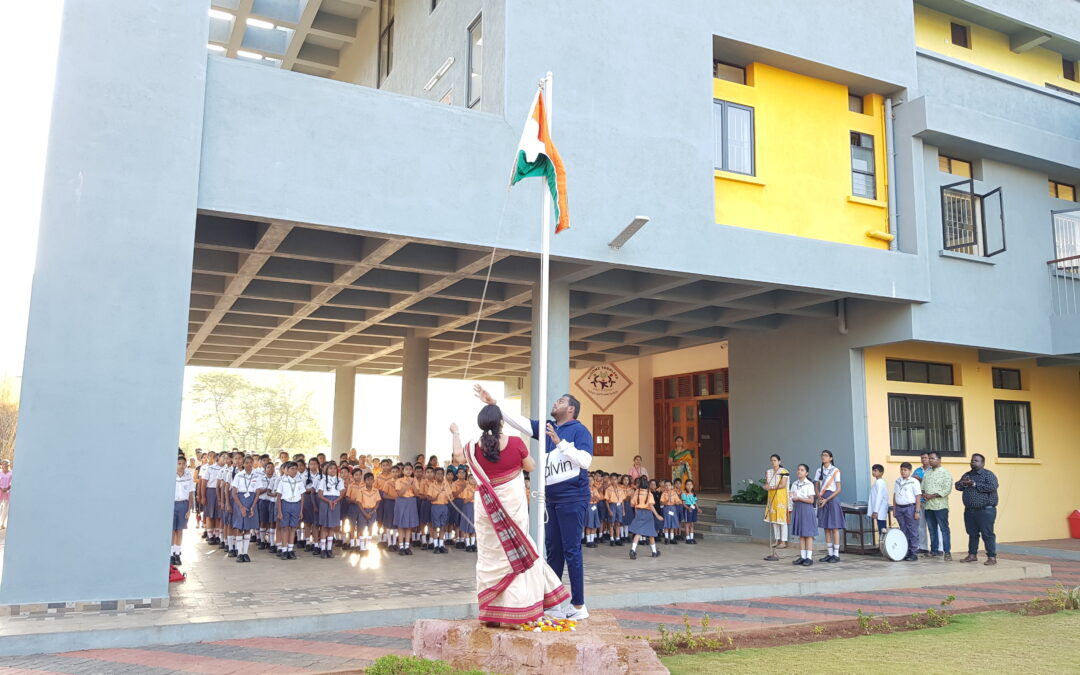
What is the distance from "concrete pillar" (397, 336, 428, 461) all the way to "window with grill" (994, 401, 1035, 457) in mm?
12067

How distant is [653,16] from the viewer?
1202cm

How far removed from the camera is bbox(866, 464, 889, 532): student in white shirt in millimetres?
13937

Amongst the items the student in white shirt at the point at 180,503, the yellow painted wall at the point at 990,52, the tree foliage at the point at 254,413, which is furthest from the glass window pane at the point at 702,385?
the tree foliage at the point at 254,413

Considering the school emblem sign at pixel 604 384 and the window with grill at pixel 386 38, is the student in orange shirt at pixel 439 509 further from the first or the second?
the school emblem sign at pixel 604 384

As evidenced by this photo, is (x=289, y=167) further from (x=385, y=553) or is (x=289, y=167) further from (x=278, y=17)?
(x=278, y=17)

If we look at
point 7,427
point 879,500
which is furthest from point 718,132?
point 7,427

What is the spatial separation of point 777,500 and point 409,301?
7.06m

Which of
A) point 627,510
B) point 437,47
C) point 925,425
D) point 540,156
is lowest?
point 627,510

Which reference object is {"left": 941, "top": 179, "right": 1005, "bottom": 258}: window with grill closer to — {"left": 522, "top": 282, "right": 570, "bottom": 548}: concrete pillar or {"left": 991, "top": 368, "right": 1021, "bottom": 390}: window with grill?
{"left": 991, "top": 368, "right": 1021, "bottom": 390}: window with grill

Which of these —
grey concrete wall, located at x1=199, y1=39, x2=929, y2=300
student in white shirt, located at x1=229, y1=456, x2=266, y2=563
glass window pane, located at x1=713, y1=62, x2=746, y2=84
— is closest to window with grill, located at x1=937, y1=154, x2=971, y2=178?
grey concrete wall, located at x1=199, y1=39, x2=929, y2=300

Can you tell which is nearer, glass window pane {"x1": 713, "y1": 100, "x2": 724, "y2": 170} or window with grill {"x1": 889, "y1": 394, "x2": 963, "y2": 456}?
glass window pane {"x1": 713, "y1": 100, "x2": 724, "y2": 170}

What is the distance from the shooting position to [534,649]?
5855 mm

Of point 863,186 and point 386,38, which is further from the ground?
point 386,38

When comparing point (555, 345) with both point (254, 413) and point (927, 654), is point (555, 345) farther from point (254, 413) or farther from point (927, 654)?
point (254, 413)
